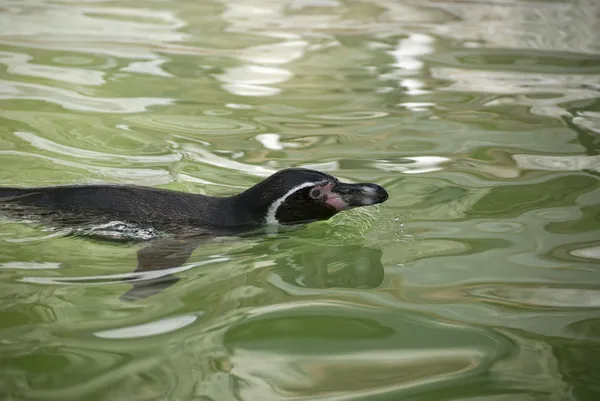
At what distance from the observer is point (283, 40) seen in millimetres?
10023

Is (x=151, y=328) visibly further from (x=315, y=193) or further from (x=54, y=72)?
(x=54, y=72)

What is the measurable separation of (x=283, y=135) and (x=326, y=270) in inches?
104

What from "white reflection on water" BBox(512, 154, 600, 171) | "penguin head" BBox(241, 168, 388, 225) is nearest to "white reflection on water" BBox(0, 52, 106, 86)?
"penguin head" BBox(241, 168, 388, 225)

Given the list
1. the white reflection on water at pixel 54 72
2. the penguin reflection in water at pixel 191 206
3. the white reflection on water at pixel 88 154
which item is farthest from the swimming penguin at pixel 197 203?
the white reflection on water at pixel 54 72

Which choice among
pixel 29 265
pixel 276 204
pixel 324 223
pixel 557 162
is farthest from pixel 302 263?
pixel 557 162

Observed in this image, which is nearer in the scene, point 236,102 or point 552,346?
point 552,346

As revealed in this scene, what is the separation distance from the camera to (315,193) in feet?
15.6

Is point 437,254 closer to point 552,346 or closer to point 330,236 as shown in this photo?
point 330,236

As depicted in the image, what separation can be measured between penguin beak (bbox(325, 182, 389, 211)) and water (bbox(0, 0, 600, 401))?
242 millimetres

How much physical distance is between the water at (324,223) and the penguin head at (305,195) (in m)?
0.18

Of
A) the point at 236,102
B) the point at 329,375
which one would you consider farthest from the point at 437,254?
the point at 236,102

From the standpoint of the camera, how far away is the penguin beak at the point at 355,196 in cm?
476

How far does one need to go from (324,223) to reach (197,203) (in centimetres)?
82

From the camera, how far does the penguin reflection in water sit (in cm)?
461
